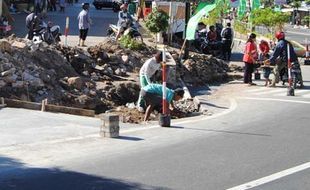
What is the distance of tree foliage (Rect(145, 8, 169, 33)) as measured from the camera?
27.7 m

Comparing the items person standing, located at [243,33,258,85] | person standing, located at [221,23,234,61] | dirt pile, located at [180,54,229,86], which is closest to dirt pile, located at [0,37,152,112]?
dirt pile, located at [180,54,229,86]

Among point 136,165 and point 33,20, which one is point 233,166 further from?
point 33,20

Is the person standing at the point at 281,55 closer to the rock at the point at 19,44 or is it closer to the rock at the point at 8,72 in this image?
the rock at the point at 19,44

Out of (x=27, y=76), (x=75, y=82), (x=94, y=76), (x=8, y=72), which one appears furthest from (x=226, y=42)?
(x=8, y=72)

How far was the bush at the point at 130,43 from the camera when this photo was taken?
2350 centimetres

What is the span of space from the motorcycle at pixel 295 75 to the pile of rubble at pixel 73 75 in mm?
3379

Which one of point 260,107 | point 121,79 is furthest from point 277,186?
point 121,79

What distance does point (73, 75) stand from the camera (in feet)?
60.3

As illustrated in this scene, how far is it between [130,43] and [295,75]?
6.99 meters

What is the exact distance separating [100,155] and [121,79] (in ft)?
34.0

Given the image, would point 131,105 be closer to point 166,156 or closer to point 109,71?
point 109,71

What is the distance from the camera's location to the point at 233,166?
907 centimetres

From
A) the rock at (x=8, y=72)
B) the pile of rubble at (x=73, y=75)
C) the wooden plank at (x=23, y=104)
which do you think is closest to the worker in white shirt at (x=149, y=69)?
the pile of rubble at (x=73, y=75)

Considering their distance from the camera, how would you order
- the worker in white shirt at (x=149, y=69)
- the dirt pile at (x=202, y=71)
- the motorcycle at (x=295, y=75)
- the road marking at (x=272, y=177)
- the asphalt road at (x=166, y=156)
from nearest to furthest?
1. the road marking at (x=272, y=177)
2. the asphalt road at (x=166, y=156)
3. the worker in white shirt at (x=149, y=69)
4. the motorcycle at (x=295, y=75)
5. the dirt pile at (x=202, y=71)
